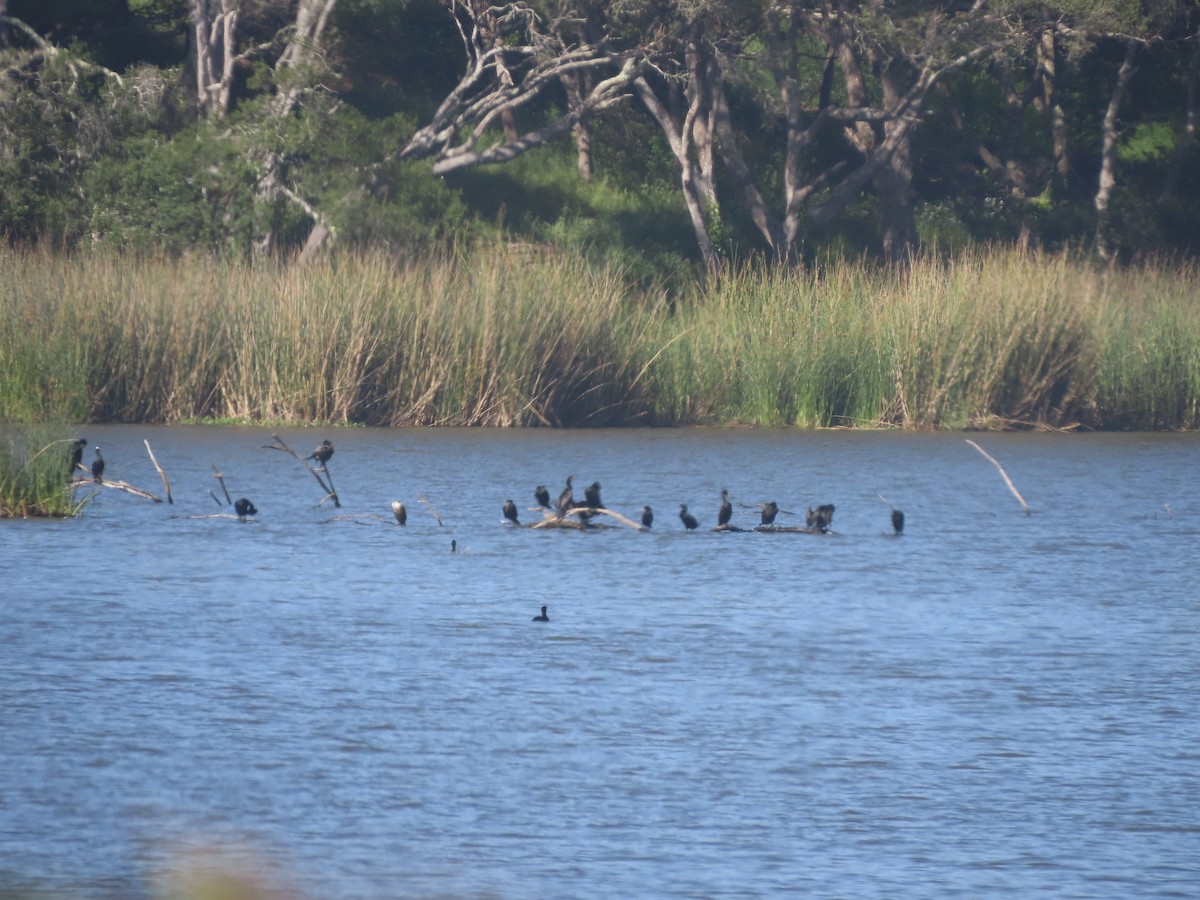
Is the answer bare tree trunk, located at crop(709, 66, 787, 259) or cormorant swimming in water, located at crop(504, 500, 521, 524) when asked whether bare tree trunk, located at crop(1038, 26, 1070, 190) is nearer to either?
bare tree trunk, located at crop(709, 66, 787, 259)

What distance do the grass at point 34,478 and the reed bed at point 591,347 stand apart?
7.15 m

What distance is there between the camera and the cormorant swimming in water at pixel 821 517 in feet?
41.7

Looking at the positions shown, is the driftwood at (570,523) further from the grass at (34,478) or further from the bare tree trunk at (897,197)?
the bare tree trunk at (897,197)

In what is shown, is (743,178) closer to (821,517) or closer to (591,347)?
(591,347)

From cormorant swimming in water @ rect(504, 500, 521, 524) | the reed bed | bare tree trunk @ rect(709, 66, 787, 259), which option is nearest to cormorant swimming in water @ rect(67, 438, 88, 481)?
cormorant swimming in water @ rect(504, 500, 521, 524)

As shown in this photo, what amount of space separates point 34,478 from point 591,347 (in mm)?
9653

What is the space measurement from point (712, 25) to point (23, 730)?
84.4ft

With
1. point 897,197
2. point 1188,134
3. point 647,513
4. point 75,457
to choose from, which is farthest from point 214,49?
point 647,513

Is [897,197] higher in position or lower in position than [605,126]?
lower

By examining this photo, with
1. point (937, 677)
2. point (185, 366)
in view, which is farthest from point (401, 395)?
point (937, 677)

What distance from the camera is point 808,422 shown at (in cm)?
2166

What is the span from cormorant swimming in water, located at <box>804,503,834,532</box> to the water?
0.17m

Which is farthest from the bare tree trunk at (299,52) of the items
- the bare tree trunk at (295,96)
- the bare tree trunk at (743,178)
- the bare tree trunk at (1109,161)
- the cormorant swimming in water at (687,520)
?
the cormorant swimming in water at (687,520)

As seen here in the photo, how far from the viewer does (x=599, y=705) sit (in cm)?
738
